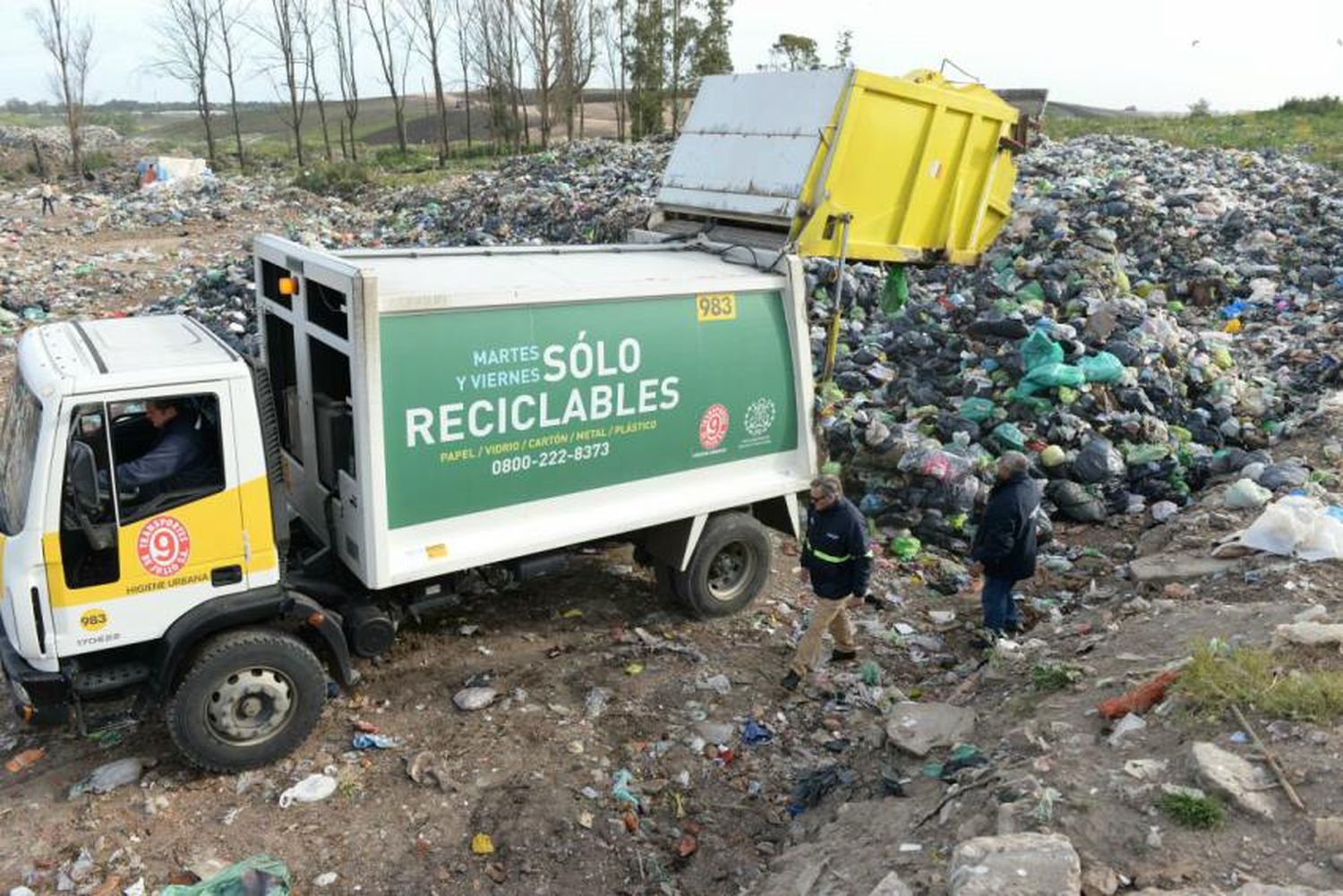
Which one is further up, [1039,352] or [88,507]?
[88,507]

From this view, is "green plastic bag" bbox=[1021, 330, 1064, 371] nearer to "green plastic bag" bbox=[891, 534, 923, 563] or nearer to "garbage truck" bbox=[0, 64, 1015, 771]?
"green plastic bag" bbox=[891, 534, 923, 563]

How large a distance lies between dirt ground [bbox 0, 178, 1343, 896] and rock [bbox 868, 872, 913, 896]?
72mm

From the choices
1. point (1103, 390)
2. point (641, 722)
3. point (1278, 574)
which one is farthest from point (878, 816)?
point (1103, 390)

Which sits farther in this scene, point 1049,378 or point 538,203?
point 538,203

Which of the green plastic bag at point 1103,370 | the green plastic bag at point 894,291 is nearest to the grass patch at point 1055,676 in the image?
the green plastic bag at point 1103,370

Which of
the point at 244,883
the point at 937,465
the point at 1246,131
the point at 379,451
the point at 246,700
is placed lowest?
the point at 244,883

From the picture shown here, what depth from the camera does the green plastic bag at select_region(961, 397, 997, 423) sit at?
756 cm

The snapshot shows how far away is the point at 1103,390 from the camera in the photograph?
25.3ft

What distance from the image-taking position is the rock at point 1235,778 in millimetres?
3121

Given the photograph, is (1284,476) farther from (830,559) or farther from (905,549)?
(830,559)

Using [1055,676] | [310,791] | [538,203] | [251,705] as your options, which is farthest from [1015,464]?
[538,203]

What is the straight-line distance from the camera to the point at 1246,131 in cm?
2322

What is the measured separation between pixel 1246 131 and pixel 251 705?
84.0 ft

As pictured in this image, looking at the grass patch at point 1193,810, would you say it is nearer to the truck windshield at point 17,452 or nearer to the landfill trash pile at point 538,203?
the truck windshield at point 17,452
